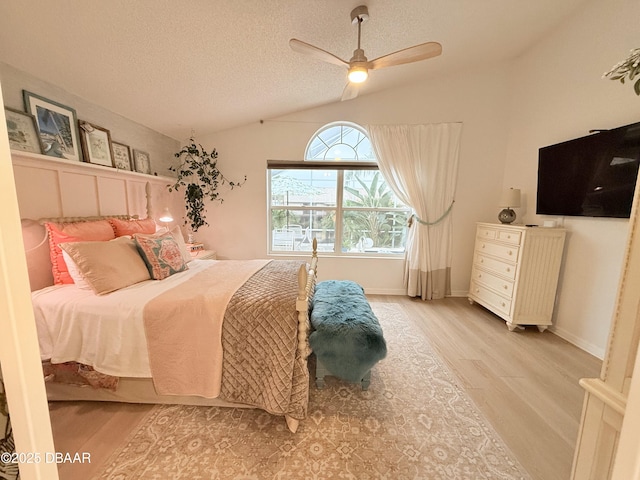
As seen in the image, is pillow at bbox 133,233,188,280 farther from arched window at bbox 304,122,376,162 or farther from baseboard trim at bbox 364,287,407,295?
baseboard trim at bbox 364,287,407,295

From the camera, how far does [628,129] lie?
6.61ft

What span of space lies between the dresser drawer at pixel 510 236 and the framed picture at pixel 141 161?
4064 mm

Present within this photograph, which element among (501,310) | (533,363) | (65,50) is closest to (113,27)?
(65,50)

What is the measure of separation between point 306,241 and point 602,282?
318cm

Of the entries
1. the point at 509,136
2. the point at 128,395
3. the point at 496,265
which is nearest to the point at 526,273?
the point at 496,265

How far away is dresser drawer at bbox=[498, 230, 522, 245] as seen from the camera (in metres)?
2.67

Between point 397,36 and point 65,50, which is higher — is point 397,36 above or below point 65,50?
above

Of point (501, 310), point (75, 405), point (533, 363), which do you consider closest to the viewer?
point (75, 405)

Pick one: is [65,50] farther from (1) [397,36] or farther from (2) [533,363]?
(2) [533,363]

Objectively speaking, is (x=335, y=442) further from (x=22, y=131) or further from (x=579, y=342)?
(x=22, y=131)

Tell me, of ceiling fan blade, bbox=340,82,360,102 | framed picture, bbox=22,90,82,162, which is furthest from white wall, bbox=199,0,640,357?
framed picture, bbox=22,90,82,162

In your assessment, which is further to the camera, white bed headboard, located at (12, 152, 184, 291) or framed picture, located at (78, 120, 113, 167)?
framed picture, located at (78, 120, 113, 167)

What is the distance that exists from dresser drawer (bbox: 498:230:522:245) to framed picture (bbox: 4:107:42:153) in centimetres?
413

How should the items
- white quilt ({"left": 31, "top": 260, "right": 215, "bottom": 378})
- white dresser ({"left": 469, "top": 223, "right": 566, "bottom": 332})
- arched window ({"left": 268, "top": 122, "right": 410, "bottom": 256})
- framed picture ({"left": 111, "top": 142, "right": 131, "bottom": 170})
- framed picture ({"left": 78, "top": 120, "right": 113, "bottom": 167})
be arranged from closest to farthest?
white quilt ({"left": 31, "top": 260, "right": 215, "bottom": 378}) < framed picture ({"left": 78, "top": 120, "right": 113, "bottom": 167}) < framed picture ({"left": 111, "top": 142, "right": 131, "bottom": 170}) < white dresser ({"left": 469, "top": 223, "right": 566, "bottom": 332}) < arched window ({"left": 268, "top": 122, "right": 410, "bottom": 256})
